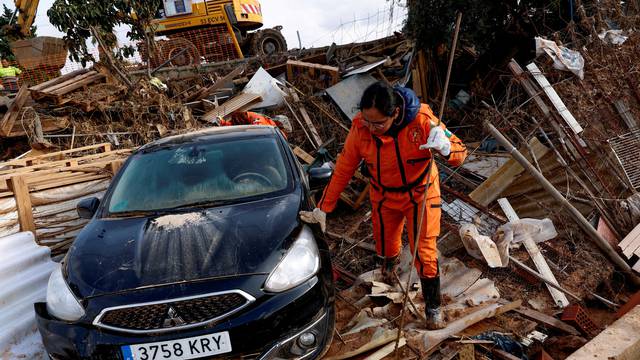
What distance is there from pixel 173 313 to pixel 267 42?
547 inches

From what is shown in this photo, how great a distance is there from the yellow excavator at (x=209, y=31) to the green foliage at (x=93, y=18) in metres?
2.04

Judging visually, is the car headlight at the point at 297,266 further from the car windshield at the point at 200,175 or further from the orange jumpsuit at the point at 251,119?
the orange jumpsuit at the point at 251,119

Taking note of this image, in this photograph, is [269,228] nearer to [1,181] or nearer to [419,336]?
[419,336]

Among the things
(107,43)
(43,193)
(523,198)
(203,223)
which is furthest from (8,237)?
(107,43)

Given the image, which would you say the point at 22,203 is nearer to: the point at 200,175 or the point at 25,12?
the point at 200,175

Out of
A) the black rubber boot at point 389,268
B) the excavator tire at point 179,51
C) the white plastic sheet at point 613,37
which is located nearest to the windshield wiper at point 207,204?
the black rubber boot at point 389,268

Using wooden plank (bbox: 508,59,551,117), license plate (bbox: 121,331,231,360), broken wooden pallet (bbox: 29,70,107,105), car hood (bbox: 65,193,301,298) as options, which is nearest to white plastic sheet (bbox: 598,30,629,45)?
wooden plank (bbox: 508,59,551,117)

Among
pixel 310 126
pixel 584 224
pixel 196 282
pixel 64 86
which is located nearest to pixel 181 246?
pixel 196 282

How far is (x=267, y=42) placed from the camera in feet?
47.9

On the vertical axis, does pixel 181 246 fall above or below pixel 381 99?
below

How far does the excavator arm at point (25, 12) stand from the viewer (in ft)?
32.8

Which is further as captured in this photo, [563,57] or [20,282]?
[563,57]

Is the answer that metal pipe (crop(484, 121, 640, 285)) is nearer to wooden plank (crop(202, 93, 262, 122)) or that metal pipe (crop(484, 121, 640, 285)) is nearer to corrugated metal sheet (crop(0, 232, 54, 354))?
corrugated metal sheet (crop(0, 232, 54, 354))

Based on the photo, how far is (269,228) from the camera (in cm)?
242
